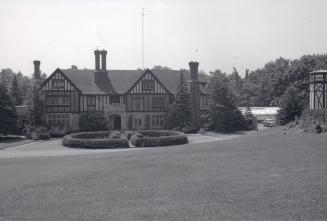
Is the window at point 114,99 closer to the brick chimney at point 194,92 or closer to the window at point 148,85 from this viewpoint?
the window at point 148,85

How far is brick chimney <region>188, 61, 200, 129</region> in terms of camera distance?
4816cm

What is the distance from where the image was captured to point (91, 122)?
4575 cm

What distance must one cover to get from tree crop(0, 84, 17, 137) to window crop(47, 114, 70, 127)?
187 inches

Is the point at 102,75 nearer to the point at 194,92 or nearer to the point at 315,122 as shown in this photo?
the point at 194,92

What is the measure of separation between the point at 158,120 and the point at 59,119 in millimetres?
11460

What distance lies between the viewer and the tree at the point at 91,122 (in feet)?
149

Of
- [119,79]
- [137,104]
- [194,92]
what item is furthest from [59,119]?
[194,92]

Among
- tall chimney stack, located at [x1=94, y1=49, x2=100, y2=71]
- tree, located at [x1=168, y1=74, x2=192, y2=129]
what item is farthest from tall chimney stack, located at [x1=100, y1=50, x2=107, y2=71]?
tree, located at [x1=168, y1=74, x2=192, y2=129]

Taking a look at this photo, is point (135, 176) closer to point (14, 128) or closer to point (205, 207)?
point (205, 207)

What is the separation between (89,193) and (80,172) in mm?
5418

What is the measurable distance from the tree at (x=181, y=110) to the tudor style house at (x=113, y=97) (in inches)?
68.5

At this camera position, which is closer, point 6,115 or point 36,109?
point 6,115

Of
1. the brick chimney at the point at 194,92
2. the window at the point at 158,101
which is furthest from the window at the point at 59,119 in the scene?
the brick chimney at the point at 194,92

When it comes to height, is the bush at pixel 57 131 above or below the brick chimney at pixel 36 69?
below
